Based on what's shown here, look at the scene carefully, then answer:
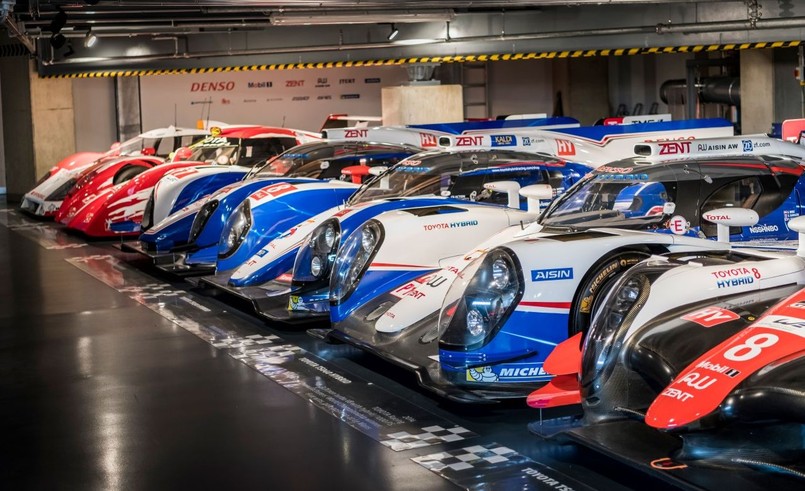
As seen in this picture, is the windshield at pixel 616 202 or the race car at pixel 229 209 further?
the race car at pixel 229 209

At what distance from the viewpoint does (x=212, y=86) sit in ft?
82.1

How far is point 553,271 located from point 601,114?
20.2 meters

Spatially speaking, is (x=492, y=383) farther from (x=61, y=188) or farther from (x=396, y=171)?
(x=61, y=188)

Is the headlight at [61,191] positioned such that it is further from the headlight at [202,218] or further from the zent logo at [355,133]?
the headlight at [202,218]

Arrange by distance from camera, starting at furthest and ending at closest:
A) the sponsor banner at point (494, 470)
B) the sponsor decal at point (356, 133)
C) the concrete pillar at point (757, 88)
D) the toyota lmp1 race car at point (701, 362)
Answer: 1. the concrete pillar at point (757, 88)
2. the sponsor decal at point (356, 133)
3. the sponsor banner at point (494, 470)
4. the toyota lmp1 race car at point (701, 362)

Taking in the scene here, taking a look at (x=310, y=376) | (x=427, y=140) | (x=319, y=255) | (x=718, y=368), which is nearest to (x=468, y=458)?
(x=718, y=368)

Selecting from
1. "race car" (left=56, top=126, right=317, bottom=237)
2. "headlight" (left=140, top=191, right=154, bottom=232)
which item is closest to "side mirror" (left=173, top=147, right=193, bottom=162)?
"race car" (left=56, top=126, right=317, bottom=237)

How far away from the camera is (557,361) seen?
5.48 m

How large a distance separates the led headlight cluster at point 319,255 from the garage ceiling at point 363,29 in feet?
19.0

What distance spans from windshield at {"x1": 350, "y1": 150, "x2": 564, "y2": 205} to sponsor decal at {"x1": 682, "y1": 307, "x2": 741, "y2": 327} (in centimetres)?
432

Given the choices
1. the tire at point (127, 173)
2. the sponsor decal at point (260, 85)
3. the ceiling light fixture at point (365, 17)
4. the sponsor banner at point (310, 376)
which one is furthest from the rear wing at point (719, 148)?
the sponsor decal at point (260, 85)

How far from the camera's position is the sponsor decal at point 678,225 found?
6.60 m

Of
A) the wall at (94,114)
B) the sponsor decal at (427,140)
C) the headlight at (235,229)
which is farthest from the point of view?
the wall at (94,114)

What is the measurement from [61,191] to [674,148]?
13.3 meters
